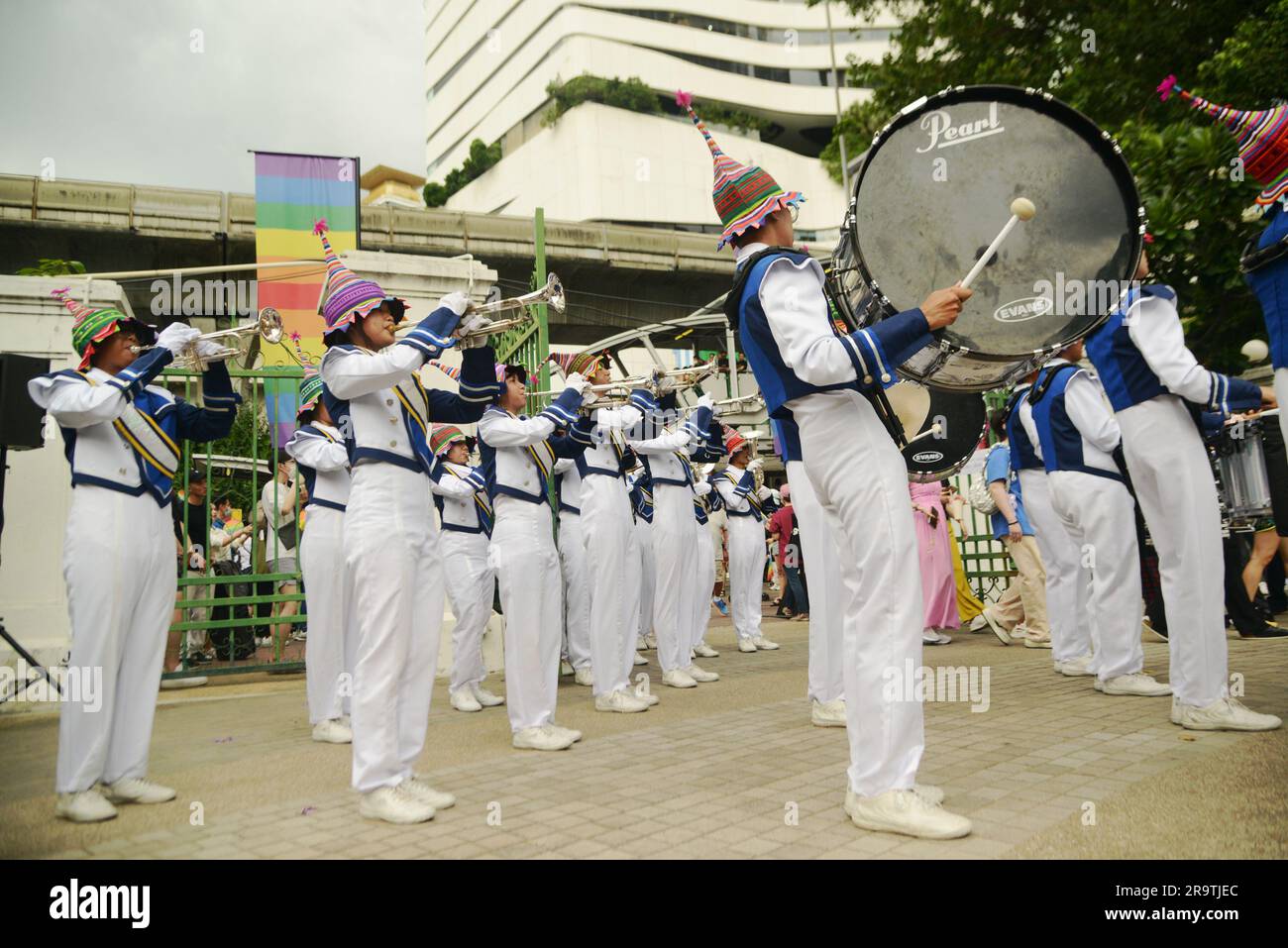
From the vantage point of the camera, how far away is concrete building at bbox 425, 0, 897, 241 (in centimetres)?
5141

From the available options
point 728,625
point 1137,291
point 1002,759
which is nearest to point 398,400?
point 1002,759

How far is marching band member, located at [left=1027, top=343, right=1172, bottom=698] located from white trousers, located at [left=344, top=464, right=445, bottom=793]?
4.43 metres

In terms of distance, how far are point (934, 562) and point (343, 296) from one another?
7.82 m

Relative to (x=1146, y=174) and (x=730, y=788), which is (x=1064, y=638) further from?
(x=730, y=788)

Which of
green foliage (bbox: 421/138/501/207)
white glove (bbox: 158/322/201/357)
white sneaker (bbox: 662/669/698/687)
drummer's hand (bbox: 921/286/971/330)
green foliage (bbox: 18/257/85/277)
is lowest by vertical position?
white sneaker (bbox: 662/669/698/687)

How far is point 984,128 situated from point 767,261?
1152 millimetres

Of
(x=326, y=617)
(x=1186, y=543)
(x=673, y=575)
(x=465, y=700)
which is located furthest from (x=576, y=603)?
(x=1186, y=543)

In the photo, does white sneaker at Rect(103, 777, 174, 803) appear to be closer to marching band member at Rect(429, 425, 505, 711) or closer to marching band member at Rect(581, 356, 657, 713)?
marching band member at Rect(581, 356, 657, 713)

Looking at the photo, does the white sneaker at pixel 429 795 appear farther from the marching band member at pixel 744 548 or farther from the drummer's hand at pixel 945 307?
the marching band member at pixel 744 548

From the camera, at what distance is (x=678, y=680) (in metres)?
7.76

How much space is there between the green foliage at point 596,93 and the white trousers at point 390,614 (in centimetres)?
5145

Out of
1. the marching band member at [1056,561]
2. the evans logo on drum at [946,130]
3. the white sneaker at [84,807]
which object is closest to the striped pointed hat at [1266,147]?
the evans logo on drum at [946,130]

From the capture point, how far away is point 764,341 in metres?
3.74

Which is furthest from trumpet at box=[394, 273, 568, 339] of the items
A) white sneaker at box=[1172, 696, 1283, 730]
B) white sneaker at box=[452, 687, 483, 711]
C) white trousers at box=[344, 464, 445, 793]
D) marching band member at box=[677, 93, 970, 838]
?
white sneaker at box=[1172, 696, 1283, 730]
